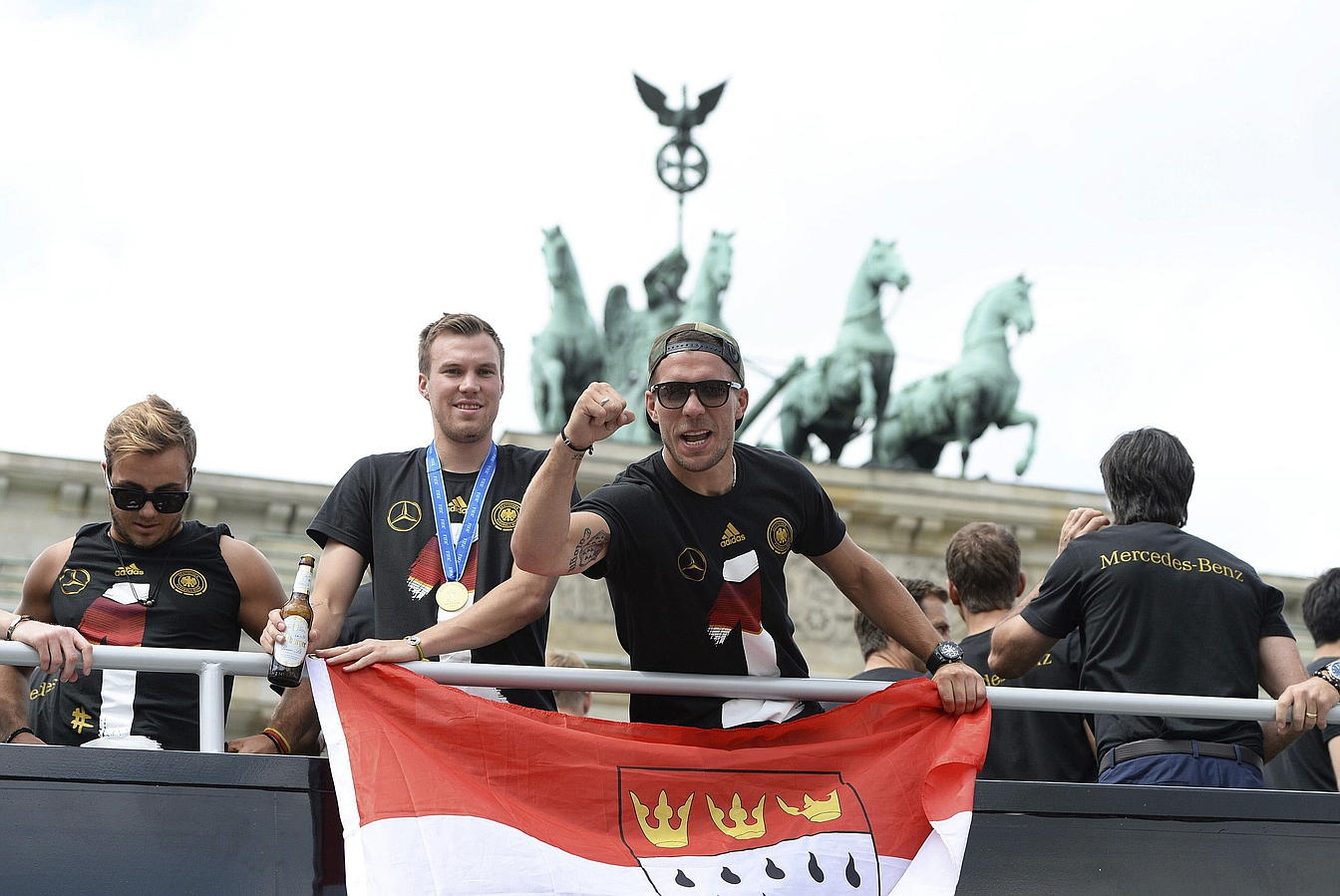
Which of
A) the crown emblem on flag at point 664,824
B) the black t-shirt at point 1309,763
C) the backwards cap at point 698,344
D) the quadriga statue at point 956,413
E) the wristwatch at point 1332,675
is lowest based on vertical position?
the crown emblem on flag at point 664,824

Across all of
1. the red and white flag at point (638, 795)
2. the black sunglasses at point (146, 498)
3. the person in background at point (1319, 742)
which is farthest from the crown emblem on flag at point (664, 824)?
the person in background at point (1319, 742)

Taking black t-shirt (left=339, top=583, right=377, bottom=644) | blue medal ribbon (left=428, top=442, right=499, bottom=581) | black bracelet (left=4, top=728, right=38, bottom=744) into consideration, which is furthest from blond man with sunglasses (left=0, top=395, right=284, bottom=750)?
black t-shirt (left=339, top=583, right=377, bottom=644)

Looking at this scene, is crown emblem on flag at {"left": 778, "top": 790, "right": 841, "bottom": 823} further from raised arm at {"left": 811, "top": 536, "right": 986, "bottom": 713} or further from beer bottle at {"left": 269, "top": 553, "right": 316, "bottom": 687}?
beer bottle at {"left": 269, "top": 553, "right": 316, "bottom": 687}

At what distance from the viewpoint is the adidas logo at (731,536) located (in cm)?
394

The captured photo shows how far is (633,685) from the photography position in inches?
150

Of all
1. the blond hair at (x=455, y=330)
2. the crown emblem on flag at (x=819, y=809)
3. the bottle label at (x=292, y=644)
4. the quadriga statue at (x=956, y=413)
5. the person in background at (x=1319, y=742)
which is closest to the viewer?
the bottle label at (x=292, y=644)

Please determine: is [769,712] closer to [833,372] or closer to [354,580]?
[354,580]

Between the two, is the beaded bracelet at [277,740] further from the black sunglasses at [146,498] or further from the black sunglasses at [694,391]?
the black sunglasses at [694,391]

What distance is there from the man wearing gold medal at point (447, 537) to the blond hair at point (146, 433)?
15.3 inches

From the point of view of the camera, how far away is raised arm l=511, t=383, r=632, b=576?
11.3 ft

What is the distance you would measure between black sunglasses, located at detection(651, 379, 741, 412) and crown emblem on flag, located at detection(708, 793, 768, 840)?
0.88m

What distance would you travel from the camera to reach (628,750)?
3.78m

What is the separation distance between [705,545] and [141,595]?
1.38m

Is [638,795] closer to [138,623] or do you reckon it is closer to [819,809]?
[819,809]
